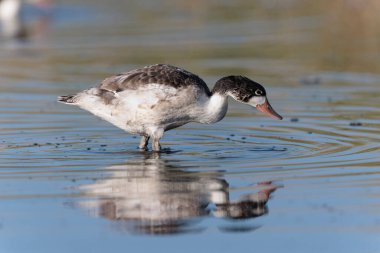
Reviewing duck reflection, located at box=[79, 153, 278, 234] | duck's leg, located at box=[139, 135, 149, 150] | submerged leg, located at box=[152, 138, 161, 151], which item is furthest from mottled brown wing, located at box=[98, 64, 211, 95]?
duck reflection, located at box=[79, 153, 278, 234]

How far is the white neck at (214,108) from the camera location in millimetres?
10641

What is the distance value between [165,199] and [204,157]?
2.16 meters

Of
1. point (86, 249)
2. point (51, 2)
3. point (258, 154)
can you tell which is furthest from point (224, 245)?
point (51, 2)

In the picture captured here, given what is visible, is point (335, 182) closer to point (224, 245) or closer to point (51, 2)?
point (224, 245)

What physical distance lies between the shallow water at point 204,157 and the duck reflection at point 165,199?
0.7 inches

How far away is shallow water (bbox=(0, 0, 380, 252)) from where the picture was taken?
7.36m

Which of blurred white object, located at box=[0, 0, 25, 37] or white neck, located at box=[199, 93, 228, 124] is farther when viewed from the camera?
blurred white object, located at box=[0, 0, 25, 37]

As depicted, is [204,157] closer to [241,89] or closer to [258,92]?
[241,89]

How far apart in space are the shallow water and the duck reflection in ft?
0.06

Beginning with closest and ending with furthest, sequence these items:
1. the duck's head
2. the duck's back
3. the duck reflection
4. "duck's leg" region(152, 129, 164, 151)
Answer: the duck reflection, the duck's back, the duck's head, "duck's leg" region(152, 129, 164, 151)

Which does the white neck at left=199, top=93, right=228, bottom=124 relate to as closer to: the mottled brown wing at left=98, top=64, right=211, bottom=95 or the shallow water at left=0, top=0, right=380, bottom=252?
the mottled brown wing at left=98, top=64, right=211, bottom=95

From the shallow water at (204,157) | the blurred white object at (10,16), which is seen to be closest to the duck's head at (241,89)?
the shallow water at (204,157)

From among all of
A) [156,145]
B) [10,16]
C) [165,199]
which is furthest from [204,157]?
[10,16]

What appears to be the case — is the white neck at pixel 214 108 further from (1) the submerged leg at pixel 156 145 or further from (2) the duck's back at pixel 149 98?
(1) the submerged leg at pixel 156 145
